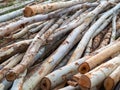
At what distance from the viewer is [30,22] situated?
195 inches

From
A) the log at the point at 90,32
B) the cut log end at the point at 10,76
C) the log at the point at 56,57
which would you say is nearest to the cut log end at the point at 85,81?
the log at the point at 56,57

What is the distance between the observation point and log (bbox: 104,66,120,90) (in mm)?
3492

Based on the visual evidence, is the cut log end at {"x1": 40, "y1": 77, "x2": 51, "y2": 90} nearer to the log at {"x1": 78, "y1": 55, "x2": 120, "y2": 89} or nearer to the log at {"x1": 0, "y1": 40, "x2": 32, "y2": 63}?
the log at {"x1": 78, "y1": 55, "x2": 120, "y2": 89}

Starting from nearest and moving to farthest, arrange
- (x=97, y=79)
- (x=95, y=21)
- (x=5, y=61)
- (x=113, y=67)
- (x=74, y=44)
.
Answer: (x=97, y=79) → (x=113, y=67) → (x=5, y=61) → (x=74, y=44) → (x=95, y=21)

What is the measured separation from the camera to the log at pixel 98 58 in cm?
361

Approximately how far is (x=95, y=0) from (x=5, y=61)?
8.57 ft

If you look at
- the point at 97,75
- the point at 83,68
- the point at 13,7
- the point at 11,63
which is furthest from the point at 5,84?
the point at 13,7

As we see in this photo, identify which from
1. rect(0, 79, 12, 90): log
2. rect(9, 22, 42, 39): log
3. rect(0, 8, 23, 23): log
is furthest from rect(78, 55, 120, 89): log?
rect(0, 8, 23, 23): log

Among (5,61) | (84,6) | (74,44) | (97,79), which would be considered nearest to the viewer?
(97,79)

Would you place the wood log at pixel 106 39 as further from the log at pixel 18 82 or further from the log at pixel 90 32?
the log at pixel 18 82

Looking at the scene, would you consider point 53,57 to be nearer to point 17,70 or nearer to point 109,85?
point 17,70

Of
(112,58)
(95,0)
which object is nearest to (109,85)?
(112,58)

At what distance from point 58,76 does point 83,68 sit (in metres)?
0.32

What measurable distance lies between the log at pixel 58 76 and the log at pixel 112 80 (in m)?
0.52
